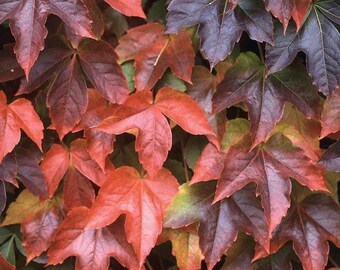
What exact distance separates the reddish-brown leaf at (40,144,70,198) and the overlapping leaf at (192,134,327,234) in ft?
0.95

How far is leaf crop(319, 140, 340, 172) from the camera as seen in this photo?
1.02 metres

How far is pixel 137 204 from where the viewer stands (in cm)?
109

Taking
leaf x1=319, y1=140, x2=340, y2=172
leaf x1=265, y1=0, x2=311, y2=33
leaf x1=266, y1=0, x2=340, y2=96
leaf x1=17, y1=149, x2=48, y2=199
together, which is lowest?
leaf x1=17, y1=149, x2=48, y2=199

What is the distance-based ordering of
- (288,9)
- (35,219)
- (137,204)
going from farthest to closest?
(35,219), (137,204), (288,9)

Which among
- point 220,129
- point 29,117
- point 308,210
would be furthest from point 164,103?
point 308,210

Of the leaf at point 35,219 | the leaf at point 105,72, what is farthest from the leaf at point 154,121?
the leaf at point 35,219

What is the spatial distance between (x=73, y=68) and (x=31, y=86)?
0.10 meters

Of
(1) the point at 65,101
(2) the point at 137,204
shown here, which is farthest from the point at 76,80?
(2) the point at 137,204

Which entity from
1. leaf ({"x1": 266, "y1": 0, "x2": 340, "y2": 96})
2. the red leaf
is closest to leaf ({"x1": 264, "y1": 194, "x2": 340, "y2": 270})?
leaf ({"x1": 266, "y1": 0, "x2": 340, "y2": 96})

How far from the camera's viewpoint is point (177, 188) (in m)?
1.12

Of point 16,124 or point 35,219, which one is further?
point 35,219

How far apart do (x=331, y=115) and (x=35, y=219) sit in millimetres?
657

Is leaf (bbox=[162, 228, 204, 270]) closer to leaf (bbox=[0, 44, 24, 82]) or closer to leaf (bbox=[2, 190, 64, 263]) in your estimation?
leaf (bbox=[2, 190, 64, 263])

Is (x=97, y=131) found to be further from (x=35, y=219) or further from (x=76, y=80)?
(x=35, y=219)
